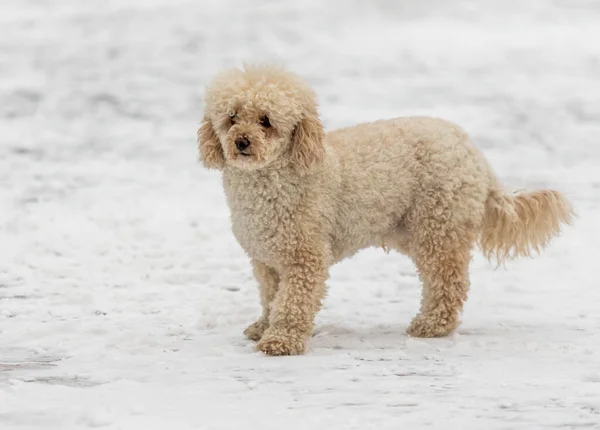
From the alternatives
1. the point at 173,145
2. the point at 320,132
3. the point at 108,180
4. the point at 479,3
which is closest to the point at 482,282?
the point at 320,132

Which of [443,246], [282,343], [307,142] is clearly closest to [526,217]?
[443,246]

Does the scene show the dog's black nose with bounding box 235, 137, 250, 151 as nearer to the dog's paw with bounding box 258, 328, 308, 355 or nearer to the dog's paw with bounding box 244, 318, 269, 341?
the dog's paw with bounding box 258, 328, 308, 355

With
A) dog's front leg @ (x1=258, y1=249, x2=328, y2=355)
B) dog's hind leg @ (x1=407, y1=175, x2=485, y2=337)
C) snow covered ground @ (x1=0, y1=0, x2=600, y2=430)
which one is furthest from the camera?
dog's hind leg @ (x1=407, y1=175, x2=485, y2=337)

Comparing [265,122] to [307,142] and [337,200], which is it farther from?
[337,200]

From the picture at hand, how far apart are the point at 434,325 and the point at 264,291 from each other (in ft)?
3.17

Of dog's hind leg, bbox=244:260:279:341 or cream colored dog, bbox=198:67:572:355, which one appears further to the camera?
dog's hind leg, bbox=244:260:279:341

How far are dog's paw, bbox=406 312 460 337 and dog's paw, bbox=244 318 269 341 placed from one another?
827 mm

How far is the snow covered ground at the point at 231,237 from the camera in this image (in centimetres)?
449

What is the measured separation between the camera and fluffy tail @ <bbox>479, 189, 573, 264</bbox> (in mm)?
5980

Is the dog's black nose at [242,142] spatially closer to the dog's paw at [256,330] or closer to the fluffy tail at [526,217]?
the dog's paw at [256,330]

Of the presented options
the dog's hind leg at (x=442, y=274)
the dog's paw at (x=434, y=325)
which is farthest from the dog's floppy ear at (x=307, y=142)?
the dog's paw at (x=434, y=325)

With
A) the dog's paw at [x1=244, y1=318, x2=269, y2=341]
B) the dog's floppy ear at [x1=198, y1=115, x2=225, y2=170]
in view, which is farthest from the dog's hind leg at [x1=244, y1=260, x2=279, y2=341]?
the dog's floppy ear at [x1=198, y1=115, x2=225, y2=170]

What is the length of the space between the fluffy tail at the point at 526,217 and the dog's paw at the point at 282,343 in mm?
1368

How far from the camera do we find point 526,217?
600 cm
